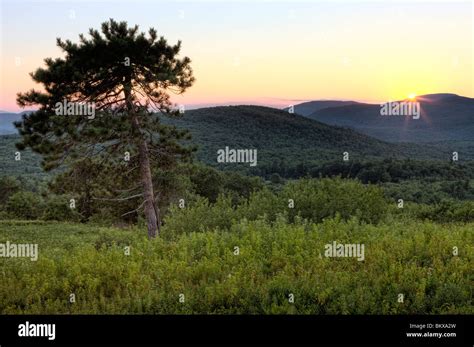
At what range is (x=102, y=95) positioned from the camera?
2148cm

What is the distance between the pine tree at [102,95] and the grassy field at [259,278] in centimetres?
1137

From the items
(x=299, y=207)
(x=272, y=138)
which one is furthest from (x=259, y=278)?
(x=272, y=138)

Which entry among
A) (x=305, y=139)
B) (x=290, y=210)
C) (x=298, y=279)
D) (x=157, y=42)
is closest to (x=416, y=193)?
(x=305, y=139)

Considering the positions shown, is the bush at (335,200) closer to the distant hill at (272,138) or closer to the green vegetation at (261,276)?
the green vegetation at (261,276)

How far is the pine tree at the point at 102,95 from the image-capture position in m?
20.5

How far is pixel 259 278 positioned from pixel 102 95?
52.6ft

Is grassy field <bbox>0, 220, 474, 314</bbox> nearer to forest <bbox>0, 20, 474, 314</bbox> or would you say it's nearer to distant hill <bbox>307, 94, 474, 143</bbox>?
forest <bbox>0, 20, 474, 314</bbox>

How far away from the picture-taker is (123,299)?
6816mm

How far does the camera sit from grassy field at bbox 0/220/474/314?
6480mm

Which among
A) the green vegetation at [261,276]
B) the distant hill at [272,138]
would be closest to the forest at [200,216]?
the green vegetation at [261,276]

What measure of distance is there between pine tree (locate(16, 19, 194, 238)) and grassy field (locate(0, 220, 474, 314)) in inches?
448

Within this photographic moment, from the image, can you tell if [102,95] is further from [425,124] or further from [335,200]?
[425,124]

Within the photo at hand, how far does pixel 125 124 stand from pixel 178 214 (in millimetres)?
7573
